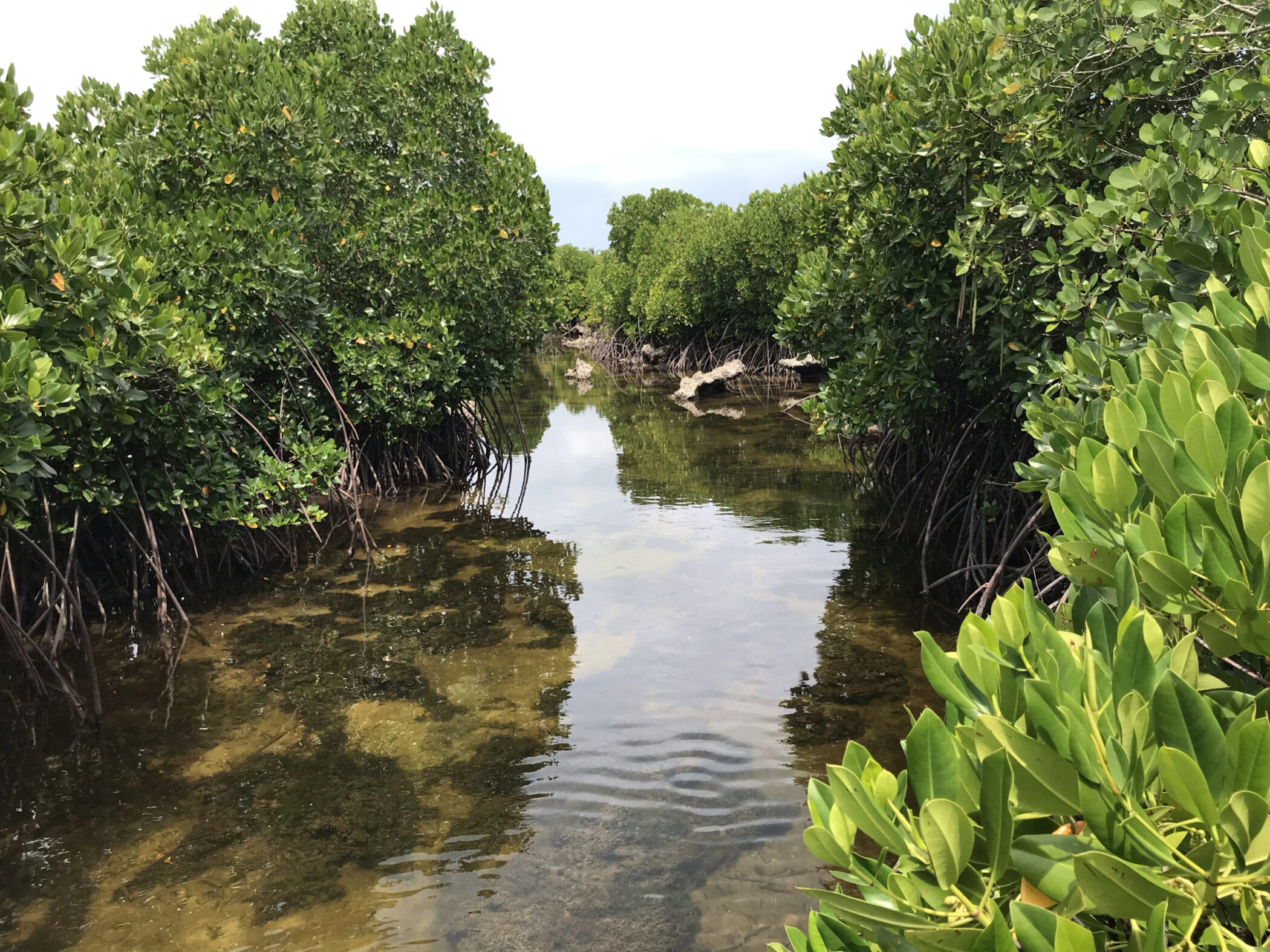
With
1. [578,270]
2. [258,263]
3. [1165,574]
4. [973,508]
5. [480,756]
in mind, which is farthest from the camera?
[578,270]

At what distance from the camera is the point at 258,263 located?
745cm

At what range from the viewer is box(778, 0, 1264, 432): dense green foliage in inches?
150

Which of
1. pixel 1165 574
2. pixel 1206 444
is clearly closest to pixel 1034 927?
pixel 1165 574

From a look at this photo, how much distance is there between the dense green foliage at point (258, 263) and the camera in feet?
15.6

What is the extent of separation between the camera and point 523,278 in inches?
431

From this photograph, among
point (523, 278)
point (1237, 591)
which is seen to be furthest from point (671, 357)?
point (1237, 591)

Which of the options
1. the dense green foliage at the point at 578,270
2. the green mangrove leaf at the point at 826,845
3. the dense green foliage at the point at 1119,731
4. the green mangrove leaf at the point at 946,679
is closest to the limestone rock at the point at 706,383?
the dense green foliage at the point at 578,270

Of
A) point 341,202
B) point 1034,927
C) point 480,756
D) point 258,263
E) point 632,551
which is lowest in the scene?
point 480,756

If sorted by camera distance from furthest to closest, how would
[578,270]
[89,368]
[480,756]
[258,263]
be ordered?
[578,270] < [258,263] < [89,368] < [480,756]

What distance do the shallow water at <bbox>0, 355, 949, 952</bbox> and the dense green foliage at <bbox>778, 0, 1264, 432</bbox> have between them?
2.07 metres

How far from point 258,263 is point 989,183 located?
19.9 ft

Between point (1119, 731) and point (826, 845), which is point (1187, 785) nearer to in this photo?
point (1119, 731)

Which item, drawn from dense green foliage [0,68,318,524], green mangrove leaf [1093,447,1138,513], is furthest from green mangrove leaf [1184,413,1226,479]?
dense green foliage [0,68,318,524]

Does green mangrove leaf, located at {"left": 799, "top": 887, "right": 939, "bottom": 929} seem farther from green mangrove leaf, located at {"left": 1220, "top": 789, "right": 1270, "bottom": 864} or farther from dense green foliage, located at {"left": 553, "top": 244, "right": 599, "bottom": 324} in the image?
dense green foliage, located at {"left": 553, "top": 244, "right": 599, "bottom": 324}
